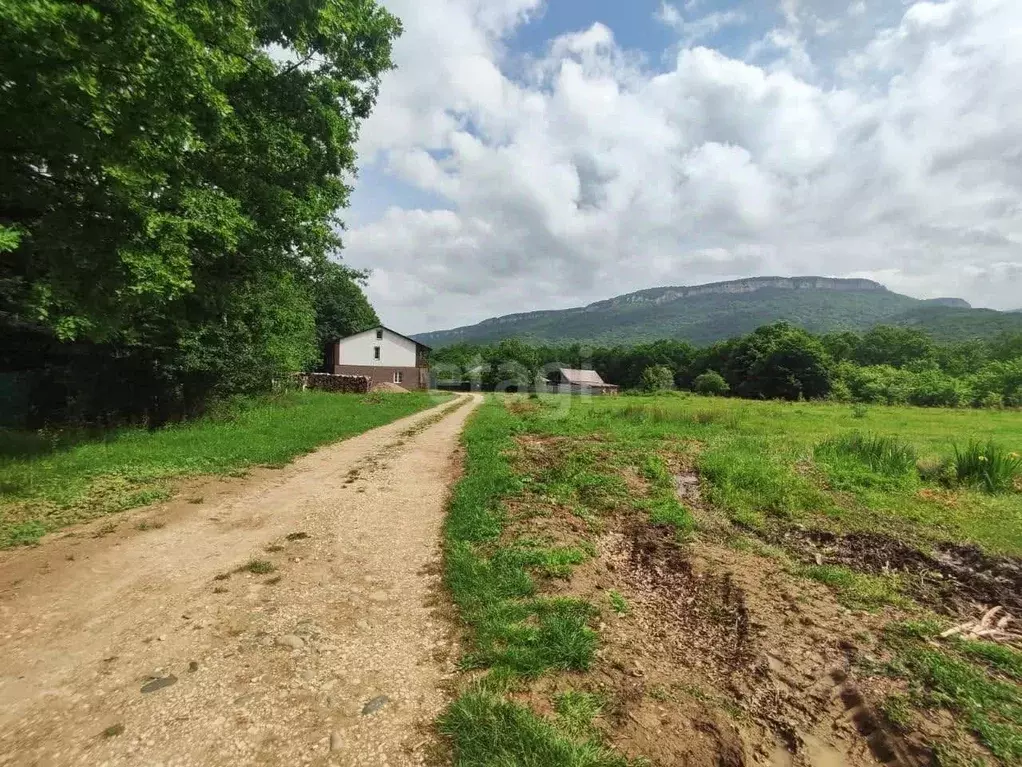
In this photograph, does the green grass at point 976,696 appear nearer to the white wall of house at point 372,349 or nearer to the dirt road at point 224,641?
the dirt road at point 224,641

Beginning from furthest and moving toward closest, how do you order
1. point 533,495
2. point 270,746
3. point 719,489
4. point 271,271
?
point 271,271, point 719,489, point 533,495, point 270,746

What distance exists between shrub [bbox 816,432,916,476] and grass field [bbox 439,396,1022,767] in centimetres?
5

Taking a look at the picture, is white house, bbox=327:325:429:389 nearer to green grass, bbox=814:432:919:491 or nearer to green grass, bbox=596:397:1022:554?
green grass, bbox=596:397:1022:554

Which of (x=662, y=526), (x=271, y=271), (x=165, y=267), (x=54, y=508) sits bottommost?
(x=662, y=526)

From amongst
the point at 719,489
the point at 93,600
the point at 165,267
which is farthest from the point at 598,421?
the point at 93,600

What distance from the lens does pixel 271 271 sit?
472 inches

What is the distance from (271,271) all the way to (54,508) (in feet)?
23.4

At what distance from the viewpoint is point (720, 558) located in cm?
583

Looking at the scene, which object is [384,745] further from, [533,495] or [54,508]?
[54,508]

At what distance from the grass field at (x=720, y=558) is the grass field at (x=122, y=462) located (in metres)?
4.51

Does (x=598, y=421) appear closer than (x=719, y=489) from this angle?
No

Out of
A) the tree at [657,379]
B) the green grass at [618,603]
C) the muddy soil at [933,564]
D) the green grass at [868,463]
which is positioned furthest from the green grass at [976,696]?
the tree at [657,379]

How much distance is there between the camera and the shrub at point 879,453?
10414 millimetres

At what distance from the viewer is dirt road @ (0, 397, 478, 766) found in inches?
108
